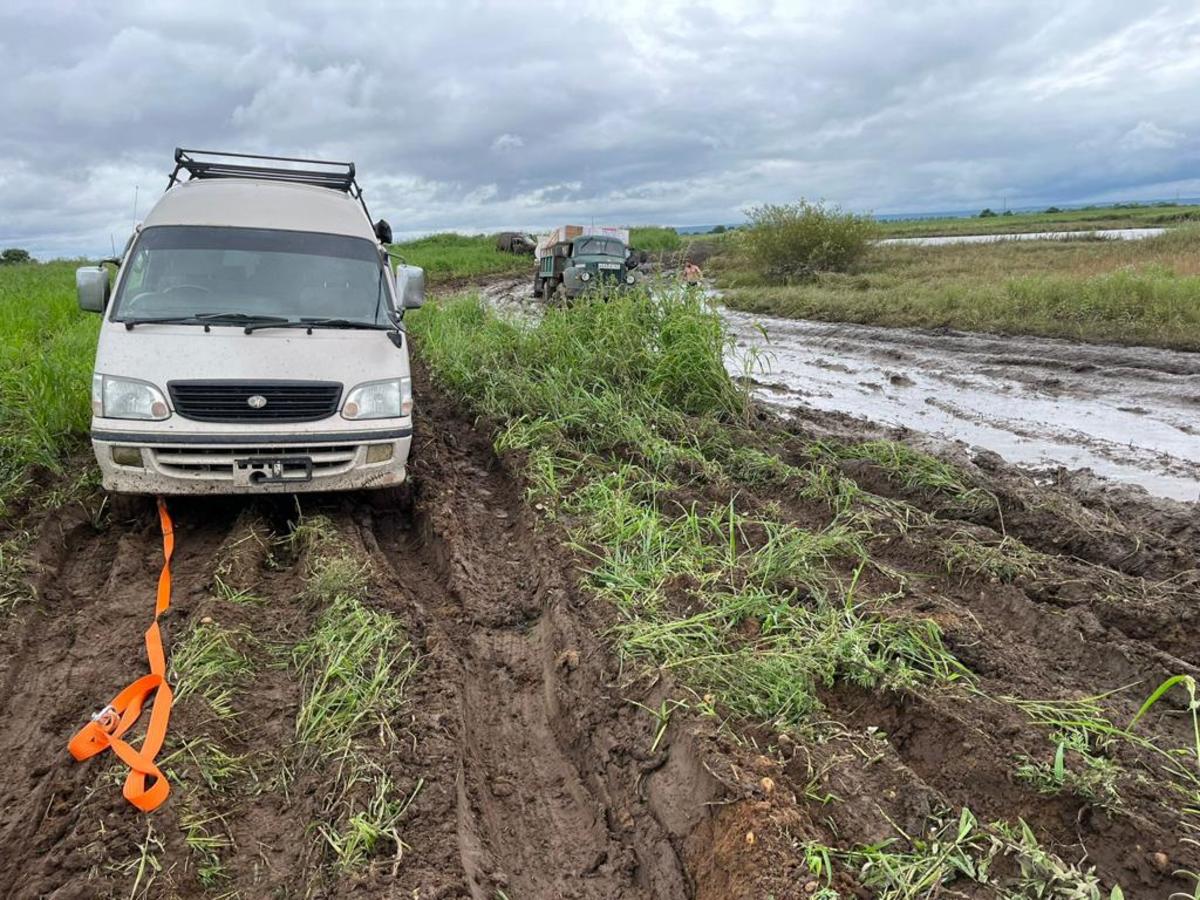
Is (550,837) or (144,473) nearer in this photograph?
(550,837)

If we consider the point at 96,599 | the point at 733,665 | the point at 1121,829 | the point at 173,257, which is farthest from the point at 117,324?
the point at 1121,829

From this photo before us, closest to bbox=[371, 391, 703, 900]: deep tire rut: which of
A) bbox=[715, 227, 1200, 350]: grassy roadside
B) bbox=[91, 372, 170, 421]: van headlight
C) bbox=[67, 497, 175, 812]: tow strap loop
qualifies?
bbox=[67, 497, 175, 812]: tow strap loop

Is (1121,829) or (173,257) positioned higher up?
(173,257)

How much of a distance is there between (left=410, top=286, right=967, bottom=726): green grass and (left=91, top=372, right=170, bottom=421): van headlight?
2.49m

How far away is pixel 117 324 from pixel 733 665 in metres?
4.40

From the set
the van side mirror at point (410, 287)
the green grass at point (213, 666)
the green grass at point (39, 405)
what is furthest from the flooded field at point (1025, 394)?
the green grass at point (39, 405)

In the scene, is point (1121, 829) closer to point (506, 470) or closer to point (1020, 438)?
point (506, 470)

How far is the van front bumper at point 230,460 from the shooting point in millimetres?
4449

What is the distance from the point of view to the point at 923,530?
196 inches

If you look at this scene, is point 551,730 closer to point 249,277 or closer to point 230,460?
point 230,460

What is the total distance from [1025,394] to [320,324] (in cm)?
877

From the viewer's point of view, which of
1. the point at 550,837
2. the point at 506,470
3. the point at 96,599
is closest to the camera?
the point at 550,837

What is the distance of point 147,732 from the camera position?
9.66ft

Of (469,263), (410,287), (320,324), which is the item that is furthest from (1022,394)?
(469,263)
